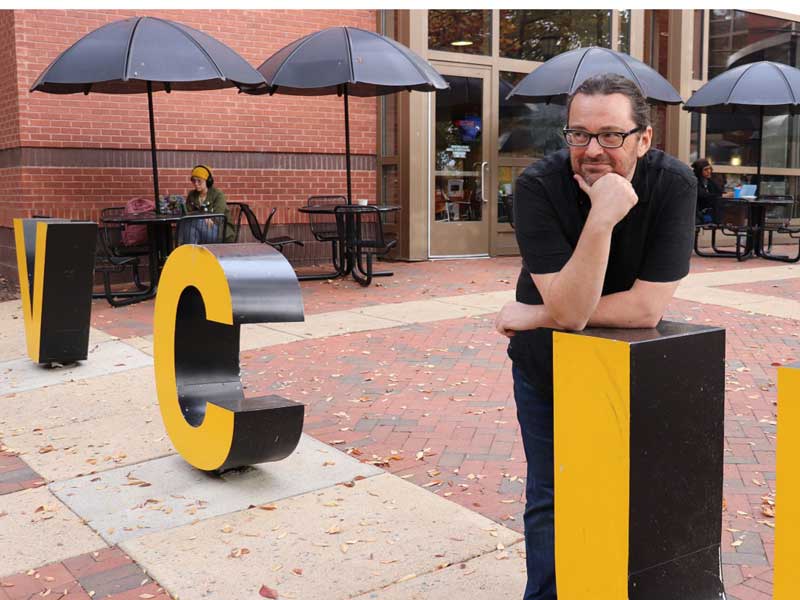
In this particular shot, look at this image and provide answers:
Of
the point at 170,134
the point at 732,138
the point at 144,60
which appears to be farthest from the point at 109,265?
the point at 732,138

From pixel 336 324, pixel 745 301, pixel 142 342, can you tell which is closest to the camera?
pixel 142 342

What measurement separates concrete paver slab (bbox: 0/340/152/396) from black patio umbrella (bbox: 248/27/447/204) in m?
3.80

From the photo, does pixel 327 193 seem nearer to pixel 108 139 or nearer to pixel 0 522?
pixel 108 139

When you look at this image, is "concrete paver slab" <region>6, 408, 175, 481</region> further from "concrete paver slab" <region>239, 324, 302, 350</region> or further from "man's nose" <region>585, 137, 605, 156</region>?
"man's nose" <region>585, 137, 605, 156</region>

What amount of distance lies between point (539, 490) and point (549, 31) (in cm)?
1219

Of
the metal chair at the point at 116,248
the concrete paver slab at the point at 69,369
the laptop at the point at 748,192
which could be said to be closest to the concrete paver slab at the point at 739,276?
the laptop at the point at 748,192

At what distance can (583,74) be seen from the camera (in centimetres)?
1116

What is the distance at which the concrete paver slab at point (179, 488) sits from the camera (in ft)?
12.2

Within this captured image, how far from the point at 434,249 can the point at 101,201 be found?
4.69m

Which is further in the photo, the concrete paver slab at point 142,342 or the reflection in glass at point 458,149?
the reflection in glass at point 458,149

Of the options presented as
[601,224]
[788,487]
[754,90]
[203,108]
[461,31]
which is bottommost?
[788,487]

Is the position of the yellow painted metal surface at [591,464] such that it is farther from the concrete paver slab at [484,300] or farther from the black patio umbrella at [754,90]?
the black patio umbrella at [754,90]

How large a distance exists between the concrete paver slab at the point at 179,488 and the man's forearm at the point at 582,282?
2154 mm

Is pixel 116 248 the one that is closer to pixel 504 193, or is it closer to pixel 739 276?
pixel 504 193
